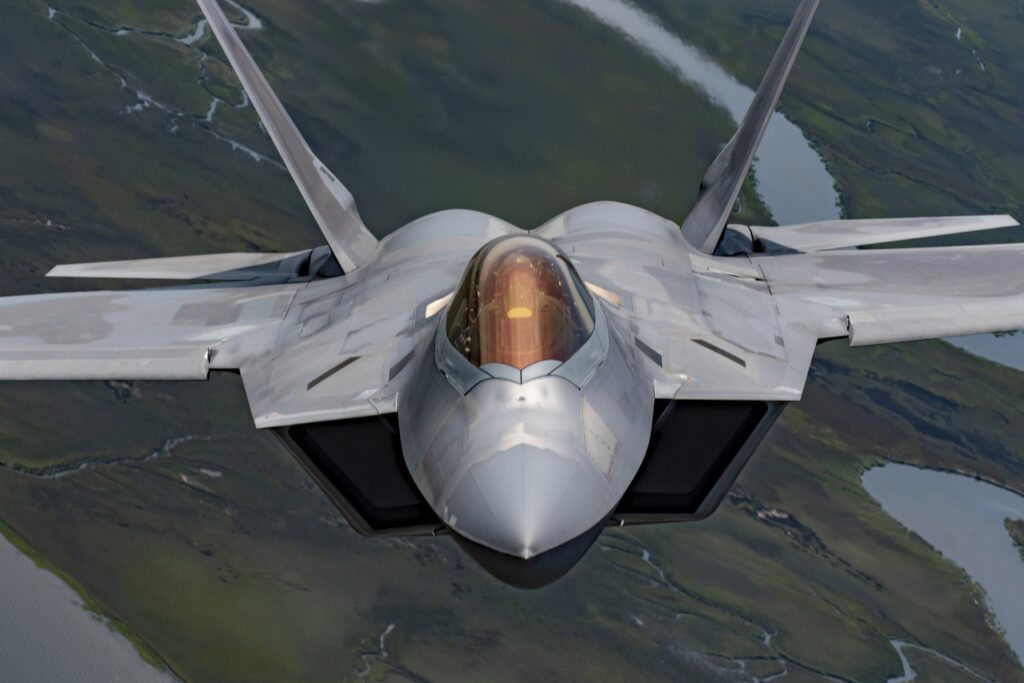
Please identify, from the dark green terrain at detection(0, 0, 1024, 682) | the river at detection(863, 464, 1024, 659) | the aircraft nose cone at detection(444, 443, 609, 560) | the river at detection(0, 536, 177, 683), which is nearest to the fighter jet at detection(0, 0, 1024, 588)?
the aircraft nose cone at detection(444, 443, 609, 560)

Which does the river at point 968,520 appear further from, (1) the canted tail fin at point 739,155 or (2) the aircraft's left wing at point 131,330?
(2) the aircraft's left wing at point 131,330

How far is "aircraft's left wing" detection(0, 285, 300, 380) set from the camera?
10.3 metres

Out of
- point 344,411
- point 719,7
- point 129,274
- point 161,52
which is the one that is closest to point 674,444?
point 344,411

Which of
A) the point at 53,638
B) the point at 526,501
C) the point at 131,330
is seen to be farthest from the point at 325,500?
the point at 526,501

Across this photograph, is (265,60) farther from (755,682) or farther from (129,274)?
(755,682)

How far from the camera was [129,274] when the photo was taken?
37.4 feet

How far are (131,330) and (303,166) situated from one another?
2502 millimetres

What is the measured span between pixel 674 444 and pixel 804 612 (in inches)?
728

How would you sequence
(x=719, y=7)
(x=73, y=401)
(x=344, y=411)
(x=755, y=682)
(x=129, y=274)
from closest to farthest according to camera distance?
1. (x=344, y=411)
2. (x=129, y=274)
3. (x=755, y=682)
4. (x=73, y=401)
5. (x=719, y=7)

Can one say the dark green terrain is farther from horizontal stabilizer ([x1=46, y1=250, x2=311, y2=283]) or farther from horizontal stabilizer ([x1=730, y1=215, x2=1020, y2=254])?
horizontal stabilizer ([x1=730, y1=215, x2=1020, y2=254])

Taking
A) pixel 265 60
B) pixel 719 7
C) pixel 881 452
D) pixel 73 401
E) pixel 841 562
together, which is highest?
pixel 719 7

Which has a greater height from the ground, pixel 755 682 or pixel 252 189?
pixel 252 189

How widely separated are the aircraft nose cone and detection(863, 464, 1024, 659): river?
2199 centimetres

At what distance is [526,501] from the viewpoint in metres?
7.05
